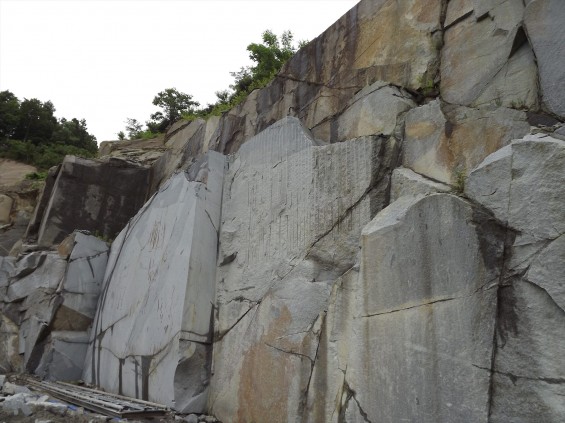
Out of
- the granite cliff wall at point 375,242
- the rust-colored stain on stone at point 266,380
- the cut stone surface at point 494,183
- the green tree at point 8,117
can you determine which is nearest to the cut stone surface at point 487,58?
the granite cliff wall at point 375,242

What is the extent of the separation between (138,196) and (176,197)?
12.4ft

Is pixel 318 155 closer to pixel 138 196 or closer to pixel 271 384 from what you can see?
pixel 271 384

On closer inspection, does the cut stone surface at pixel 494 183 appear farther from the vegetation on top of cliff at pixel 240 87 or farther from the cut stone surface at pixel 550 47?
the vegetation on top of cliff at pixel 240 87

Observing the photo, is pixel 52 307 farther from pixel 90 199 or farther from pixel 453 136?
pixel 453 136

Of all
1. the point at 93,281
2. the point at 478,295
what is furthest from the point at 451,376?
the point at 93,281

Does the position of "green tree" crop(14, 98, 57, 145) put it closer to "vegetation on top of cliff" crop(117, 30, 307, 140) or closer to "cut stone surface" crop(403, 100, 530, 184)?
"vegetation on top of cliff" crop(117, 30, 307, 140)

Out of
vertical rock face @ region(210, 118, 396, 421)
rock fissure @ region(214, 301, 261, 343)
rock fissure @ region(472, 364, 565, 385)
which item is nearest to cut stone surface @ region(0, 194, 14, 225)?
vertical rock face @ region(210, 118, 396, 421)

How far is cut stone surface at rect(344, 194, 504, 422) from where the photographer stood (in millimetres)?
2350

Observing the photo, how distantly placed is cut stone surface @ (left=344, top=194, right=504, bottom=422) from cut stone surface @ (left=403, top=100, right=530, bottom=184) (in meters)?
0.50

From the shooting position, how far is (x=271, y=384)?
3654 millimetres

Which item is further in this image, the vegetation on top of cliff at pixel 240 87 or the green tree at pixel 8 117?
the green tree at pixel 8 117

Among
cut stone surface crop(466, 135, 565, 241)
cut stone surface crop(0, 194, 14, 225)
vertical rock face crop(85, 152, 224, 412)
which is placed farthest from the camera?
cut stone surface crop(0, 194, 14, 225)

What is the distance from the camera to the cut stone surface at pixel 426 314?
7.71 feet

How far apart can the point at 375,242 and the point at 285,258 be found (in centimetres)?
123
